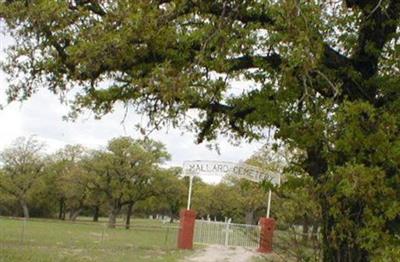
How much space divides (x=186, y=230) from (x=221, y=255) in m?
3.23

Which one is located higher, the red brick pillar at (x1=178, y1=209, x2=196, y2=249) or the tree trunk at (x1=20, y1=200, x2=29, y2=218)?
the tree trunk at (x1=20, y1=200, x2=29, y2=218)

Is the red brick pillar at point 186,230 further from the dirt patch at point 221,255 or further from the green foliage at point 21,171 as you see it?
the green foliage at point 21,171

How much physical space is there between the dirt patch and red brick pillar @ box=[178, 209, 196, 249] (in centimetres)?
82

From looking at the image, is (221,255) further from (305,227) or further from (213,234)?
(305,227)

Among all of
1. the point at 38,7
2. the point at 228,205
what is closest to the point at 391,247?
the point at 38,7

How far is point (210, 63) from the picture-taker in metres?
5.50

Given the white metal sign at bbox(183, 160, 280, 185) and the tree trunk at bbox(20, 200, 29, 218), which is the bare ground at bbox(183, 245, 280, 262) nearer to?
the white metal sign at bbox(183, 160, 280, 185)

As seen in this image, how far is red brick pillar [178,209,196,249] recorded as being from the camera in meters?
26.2

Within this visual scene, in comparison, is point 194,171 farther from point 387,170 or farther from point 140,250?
point 387,170

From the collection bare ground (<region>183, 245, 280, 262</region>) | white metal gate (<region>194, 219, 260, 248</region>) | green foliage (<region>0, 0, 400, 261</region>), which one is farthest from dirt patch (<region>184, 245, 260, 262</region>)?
green foliage (<region>0, 0, 400, 261</region>)

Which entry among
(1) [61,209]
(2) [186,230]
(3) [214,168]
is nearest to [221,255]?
(2) [186,230]

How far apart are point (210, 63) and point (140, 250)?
19.1 meters

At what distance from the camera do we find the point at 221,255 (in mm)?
23562

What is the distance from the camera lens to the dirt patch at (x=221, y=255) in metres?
21.3
